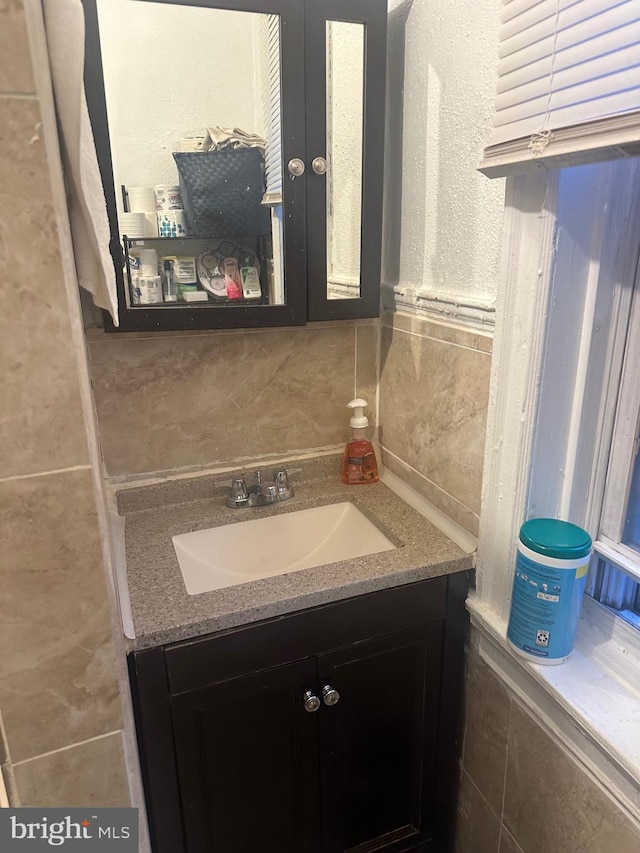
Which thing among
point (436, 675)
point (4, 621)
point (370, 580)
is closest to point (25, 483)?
point (4, 621)

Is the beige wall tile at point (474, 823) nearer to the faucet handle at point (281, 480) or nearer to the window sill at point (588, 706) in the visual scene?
the window sill at point (588, 706)

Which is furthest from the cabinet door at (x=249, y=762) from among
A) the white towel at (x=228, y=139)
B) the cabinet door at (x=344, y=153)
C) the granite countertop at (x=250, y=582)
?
the white towel at (x=228, y=139)

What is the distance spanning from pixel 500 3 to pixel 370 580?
0.92 metres

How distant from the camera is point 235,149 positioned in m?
1.10

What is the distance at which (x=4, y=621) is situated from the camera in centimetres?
67

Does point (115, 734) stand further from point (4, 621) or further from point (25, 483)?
point (25, 483)

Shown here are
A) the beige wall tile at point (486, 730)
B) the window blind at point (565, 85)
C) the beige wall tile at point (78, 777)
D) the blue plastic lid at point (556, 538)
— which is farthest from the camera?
the beige wall tile at point (486, 730)

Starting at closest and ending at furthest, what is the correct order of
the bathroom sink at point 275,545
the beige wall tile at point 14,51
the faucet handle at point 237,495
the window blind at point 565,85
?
the beige wall tile at point 14,51 → the window blind at point 565,85 → the bathroom sink at point 275,545 → the faucet handle at point 237,495

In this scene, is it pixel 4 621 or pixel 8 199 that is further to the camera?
pixel 4 621

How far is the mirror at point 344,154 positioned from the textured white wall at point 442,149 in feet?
0.29

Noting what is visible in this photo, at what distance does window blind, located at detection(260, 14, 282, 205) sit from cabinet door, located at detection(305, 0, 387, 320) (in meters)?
0.06

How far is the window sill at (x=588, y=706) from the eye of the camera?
79 centimetres

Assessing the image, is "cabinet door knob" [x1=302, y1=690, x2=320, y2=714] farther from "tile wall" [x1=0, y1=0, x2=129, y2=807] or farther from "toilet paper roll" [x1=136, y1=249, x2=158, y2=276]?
"toilet paper roll" [x1=136, y1=249, x2=158, y2=276]

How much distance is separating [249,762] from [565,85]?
1.13 meters
